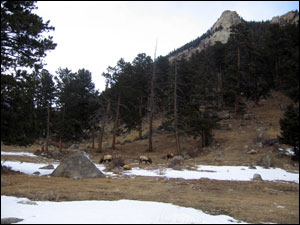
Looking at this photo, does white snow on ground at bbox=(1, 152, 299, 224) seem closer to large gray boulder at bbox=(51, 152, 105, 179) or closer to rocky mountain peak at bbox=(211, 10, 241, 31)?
large gray boulder at bbox=(51, 152, 105, 179)

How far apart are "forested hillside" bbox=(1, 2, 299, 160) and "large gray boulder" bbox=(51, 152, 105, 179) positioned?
2046 millimetres

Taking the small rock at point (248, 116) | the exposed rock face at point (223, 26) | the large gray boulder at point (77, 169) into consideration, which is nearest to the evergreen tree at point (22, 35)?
the large gray boulder at point (77, 169)

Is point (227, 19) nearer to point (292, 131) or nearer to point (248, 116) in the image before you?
point (248, 116)

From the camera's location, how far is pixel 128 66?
104 ft

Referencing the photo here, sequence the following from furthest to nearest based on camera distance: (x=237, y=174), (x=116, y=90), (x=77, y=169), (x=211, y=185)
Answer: (x=116, y=90) < (x=237, y=174) < (x=77, y=169) < (x=211, y=185)

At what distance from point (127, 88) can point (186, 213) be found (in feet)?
82.4

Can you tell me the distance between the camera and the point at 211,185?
10.0m

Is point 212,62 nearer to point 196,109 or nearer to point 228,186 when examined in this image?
point 196,109

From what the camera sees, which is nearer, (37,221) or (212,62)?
(37,221)

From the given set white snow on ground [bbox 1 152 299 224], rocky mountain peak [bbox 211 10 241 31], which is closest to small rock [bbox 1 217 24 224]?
white snow on ground [bbox 1 152 299 224]

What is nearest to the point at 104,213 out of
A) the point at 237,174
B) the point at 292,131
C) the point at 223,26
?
the point at 237,174

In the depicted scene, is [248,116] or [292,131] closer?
[292,131]

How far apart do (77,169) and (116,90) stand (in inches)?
747

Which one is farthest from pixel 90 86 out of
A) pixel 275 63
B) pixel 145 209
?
pixel 275 63
